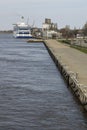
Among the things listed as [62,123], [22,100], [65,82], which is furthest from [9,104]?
[65,82]

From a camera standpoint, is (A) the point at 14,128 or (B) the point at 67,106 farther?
(B) the point at 67,106

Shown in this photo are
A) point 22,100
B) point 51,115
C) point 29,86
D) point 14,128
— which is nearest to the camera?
point 14,128

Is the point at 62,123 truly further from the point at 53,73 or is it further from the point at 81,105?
the point at 53,73

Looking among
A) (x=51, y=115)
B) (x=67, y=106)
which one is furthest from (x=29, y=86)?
(x=51, y=115)

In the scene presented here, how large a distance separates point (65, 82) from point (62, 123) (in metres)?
14.2

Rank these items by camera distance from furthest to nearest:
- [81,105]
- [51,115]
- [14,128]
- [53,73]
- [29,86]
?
[53,73] → [29,86] → [81,105] → [51,115] → [14,128]

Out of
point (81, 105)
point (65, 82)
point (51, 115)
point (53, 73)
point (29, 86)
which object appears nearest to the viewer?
point (51, 115)

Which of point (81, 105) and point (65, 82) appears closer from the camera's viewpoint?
point (81, 105)

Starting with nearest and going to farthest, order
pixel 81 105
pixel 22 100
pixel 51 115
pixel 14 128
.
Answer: pixel 14 128 → pixel 51 115 → pixel 81 105 → pixel 22 100

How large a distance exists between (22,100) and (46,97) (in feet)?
5.50

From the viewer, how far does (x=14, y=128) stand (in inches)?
802

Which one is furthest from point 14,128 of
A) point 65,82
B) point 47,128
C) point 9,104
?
point 65,82

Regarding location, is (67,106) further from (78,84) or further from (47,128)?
(47,128)

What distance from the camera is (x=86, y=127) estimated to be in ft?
67.4
